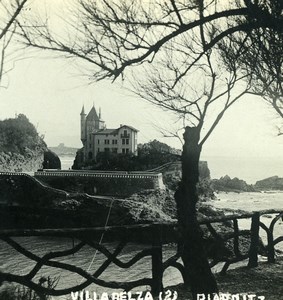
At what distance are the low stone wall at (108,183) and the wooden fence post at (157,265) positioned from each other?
36268 mm

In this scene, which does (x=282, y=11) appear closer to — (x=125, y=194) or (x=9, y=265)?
(x=9, y=265)

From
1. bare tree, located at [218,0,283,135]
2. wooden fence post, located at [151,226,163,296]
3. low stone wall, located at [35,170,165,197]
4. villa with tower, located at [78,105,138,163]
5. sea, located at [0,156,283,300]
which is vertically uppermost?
villa with tower, located at [78,105,138,163]

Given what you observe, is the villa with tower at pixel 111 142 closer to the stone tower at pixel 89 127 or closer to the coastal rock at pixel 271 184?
the stone tower at pixel 89 127

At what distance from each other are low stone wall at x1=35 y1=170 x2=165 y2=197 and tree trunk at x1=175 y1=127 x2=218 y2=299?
36440mm

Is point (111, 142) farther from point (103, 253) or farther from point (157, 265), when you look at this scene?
point (103, 253)

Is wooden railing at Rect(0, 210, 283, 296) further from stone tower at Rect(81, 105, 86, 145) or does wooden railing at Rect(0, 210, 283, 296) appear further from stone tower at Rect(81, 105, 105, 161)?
stone tower at Rect(81, 105, 86, 145)

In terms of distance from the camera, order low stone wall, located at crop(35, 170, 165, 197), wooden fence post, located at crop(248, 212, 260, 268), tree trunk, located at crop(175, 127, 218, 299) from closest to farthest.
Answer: tree trunk, located at crop(175, 127, 218, 299) < wooden fence post, located at crop(248, 212, 260, 268) < low stone wall, located at crop(35, 170, 165, 197)

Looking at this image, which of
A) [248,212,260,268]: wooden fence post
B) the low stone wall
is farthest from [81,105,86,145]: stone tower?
Answer: [248,212,260,268]: wooden fence post

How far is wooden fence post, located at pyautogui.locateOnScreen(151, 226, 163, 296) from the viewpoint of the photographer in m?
5.21

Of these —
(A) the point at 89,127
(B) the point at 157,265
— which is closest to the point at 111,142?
(A) the point at 89,127

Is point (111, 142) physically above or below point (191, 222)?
above

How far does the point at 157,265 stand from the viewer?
5.25 metres

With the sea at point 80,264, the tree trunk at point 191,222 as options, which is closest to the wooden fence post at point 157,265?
the tree trunk at point 191,222

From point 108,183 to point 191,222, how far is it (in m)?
37.9
